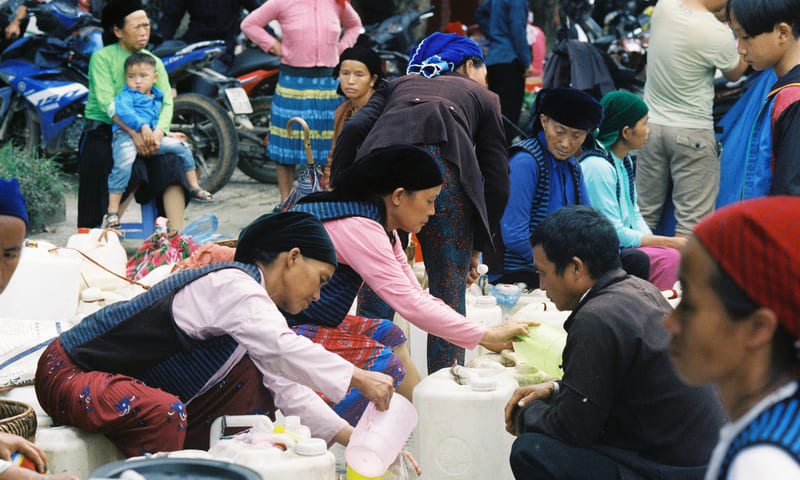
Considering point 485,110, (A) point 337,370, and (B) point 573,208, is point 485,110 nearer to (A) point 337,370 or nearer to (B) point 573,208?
(B) point 573,208

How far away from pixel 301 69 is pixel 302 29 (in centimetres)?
28

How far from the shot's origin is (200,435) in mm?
3076

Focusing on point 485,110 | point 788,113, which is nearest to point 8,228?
point 485,110

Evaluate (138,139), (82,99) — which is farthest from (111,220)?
(82,99)

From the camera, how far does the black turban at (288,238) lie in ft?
9.45

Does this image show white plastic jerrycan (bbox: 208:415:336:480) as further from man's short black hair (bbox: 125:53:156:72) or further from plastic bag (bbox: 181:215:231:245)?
man's short black hair (bbox: 125:53:156:72)

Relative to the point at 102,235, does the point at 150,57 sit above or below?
above

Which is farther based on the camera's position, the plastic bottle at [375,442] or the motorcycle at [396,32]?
the motorcycle at [396,32]

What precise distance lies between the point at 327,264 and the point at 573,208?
2.45 ft

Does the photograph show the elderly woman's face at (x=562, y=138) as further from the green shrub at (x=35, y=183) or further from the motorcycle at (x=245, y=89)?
the green shrub at (x=35, y=183)

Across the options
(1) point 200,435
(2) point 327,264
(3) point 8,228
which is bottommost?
(1) point 200,435

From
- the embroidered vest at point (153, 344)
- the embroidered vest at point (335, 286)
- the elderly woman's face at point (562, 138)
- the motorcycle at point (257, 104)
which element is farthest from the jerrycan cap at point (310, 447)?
the motorcycle at point (257, 104)

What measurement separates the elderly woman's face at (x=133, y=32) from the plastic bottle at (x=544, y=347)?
11.8 ft

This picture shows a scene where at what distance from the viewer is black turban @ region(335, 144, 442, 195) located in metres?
3.48
